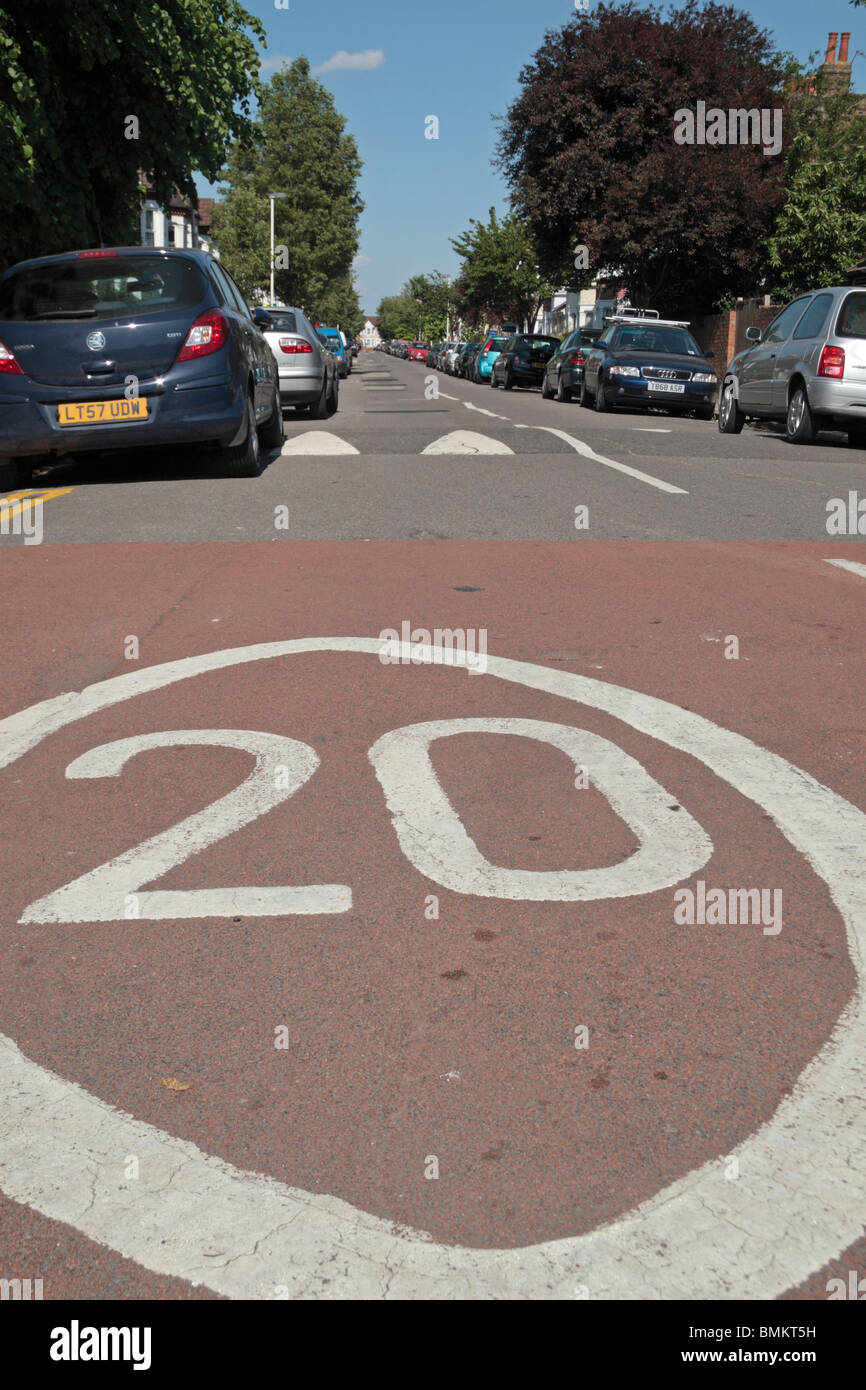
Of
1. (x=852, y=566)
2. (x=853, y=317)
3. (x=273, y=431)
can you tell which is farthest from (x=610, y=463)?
(x=852, y=566)

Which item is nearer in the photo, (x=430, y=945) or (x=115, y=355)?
(x=430, y=945)

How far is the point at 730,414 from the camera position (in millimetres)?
18469

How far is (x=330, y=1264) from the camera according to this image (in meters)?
2.02

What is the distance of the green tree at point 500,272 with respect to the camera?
89438 mm

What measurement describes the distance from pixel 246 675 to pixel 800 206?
35.4 metres

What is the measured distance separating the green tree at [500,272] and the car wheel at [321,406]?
224 ft

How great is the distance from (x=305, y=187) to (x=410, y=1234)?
8898cm

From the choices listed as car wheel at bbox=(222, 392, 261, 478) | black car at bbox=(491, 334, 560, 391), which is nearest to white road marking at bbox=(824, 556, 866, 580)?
car wheel at bbox=(222, 392, 261, 478)

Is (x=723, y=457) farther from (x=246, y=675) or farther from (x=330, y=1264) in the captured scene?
(x=330, y=1264)

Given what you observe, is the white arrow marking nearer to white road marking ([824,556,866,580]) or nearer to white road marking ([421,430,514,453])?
white road marking ([824,556,866,580])

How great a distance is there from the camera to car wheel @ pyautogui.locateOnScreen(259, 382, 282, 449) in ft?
44.0

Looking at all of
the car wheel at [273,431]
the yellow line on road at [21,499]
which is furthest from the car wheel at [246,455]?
the car wheel at [273,431]

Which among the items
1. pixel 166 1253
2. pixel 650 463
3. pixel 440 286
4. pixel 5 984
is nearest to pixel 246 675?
pixel 5 984

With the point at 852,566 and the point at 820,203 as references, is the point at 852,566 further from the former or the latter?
the point at 820,203
